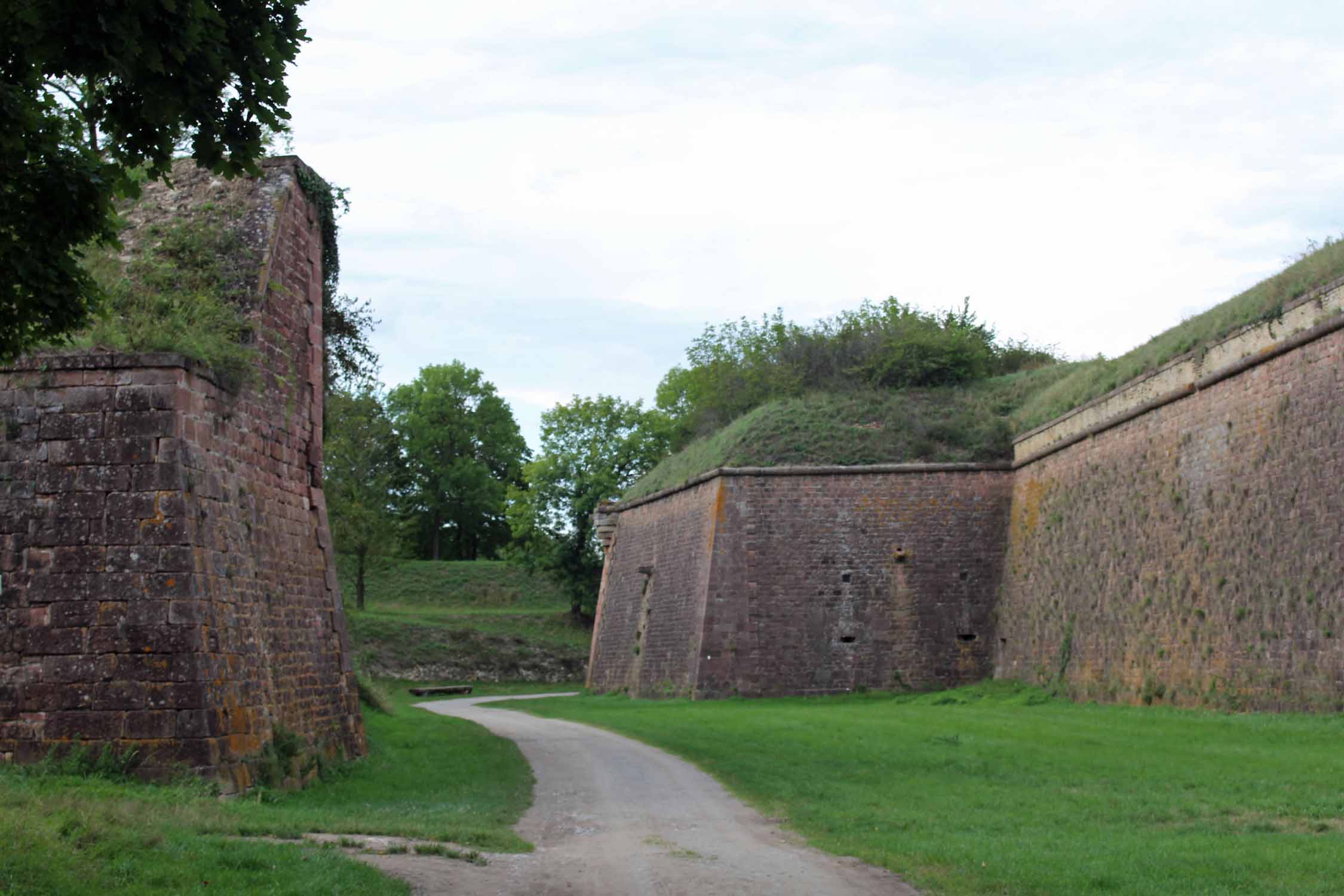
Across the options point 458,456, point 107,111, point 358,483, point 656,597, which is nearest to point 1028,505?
point 656,597

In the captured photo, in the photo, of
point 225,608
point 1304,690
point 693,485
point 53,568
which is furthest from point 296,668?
point 693,485

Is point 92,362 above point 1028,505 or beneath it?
beneath

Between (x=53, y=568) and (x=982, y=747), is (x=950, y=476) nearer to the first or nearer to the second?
(x=982, y=747)

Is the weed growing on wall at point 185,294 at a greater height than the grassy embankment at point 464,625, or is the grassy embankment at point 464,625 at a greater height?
the weed growing on wall at point 185,294

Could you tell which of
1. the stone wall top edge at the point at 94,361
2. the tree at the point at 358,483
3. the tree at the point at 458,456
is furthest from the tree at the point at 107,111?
the tree at the point at 458,456

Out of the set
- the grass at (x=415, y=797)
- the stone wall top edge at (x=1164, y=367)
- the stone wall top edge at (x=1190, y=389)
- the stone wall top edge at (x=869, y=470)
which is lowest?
the grass at (x=415, y=797)

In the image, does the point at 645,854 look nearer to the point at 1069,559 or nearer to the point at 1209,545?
the point at 1209,545

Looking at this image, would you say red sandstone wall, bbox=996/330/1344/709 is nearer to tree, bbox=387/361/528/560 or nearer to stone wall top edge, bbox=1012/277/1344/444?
stone wall top edge, bbox=1012/277/1344/444

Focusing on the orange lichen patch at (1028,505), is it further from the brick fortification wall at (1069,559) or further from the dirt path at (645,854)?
the dirt path at (645,854)

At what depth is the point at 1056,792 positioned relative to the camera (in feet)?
35.7

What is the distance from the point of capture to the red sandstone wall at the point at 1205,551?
15.6 m

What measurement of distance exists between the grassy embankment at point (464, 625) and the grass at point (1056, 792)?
2195 cm

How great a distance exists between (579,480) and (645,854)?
41593 millimetres

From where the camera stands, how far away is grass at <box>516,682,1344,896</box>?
24.2ft
